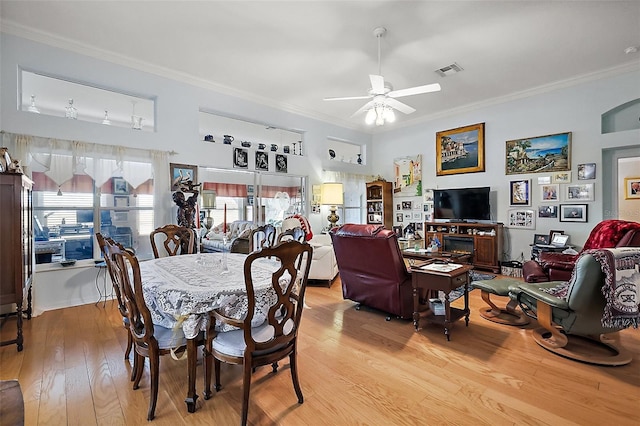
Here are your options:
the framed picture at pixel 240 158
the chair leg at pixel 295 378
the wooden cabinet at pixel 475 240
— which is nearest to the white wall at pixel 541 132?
the wooden cabinet at pixel 475 240

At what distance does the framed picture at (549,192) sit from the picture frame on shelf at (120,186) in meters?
6.62

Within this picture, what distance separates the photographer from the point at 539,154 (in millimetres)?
5176

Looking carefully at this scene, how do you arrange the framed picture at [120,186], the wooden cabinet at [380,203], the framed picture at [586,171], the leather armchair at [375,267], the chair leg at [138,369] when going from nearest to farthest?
the chair leg at [138,369]
the leather armchair at [375,267]
the framed picture at [120,186]
the framed picture at [586,171]
the wooden cabinet at [380,203]

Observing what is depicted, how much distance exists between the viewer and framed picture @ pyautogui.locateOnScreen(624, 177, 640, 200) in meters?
4.45

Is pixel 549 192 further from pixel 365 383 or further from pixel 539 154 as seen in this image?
pixel 365 383

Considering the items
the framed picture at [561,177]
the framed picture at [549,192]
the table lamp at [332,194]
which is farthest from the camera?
the table lamp at [332,194]

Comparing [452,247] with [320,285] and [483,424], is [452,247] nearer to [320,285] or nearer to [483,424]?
[320,285]

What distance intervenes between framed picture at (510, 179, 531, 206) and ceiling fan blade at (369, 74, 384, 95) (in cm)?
354

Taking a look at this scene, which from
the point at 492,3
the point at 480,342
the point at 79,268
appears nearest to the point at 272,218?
the point at 79,268

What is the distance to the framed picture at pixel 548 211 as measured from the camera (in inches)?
197

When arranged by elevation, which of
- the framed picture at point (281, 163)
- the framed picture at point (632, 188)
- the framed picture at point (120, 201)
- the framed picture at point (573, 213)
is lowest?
the framed picture at point (573, 213)

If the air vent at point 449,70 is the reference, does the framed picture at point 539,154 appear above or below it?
below

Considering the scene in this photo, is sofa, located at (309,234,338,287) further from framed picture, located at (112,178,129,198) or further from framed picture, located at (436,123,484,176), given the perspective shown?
framed picture, located at (436,123,484,176)

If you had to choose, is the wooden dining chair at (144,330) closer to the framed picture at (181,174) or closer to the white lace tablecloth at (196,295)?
the white lace tablecloth at (196,295)
